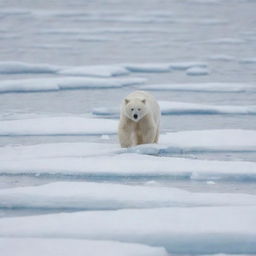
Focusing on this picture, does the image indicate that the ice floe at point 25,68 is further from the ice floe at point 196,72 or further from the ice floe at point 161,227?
the ice floe at point 161,227

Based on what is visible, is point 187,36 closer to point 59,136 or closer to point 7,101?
point 7,101

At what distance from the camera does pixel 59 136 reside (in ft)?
22.0

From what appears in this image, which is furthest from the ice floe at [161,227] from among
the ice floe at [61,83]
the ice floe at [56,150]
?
the ice floe at [61,83]

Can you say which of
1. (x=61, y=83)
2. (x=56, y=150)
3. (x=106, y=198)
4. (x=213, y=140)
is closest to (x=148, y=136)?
(x=213, y=140)

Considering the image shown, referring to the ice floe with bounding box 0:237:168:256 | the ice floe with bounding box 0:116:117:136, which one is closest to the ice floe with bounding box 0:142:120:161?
the ice floe with bounding box 0:116:117:136

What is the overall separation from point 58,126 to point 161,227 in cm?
340

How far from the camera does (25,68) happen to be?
11.1 metres

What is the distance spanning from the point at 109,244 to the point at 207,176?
1.53 m

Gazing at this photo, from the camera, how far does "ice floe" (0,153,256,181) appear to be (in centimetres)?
496

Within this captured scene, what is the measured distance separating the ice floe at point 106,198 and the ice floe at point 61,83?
501cm

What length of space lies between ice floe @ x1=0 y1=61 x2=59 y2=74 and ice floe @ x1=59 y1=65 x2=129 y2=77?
217mm

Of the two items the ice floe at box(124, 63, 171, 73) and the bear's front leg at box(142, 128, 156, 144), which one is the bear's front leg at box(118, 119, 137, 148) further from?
the ice floe at box(124, 63, 171, 73)

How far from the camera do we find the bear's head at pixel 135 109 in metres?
5.86

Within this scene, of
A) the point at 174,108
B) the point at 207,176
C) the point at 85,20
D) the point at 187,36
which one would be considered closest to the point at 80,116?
the point at 174,108
